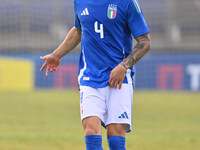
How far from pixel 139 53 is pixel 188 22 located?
20520 millimetres

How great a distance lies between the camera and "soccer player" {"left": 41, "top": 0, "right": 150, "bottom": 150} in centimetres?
414

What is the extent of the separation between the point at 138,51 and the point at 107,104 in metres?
0.54

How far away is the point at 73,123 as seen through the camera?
11.0 meters

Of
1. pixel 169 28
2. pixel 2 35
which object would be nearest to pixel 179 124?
pixel 169 28

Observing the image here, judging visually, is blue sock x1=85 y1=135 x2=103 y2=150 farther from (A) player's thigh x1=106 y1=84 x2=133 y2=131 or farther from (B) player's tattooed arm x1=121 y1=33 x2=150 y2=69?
(B) player's tattooed arm x1=121 y1=33 x2=150 y2=69

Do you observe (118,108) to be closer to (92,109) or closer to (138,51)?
(92,109)

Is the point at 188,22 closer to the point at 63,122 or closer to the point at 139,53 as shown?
the point at 63,122

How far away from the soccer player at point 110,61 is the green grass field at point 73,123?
3121mm

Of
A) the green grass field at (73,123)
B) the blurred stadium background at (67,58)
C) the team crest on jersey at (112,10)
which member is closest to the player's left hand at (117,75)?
the team crest on jersey at (112,10)

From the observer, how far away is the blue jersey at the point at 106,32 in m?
4.16

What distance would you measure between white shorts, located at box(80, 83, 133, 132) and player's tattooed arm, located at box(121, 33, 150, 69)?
0.70 feet

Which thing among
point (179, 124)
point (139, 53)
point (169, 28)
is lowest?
point (179, 124)

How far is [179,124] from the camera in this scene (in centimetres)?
1096

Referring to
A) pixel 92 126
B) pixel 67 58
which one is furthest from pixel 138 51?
pixel 67 58
